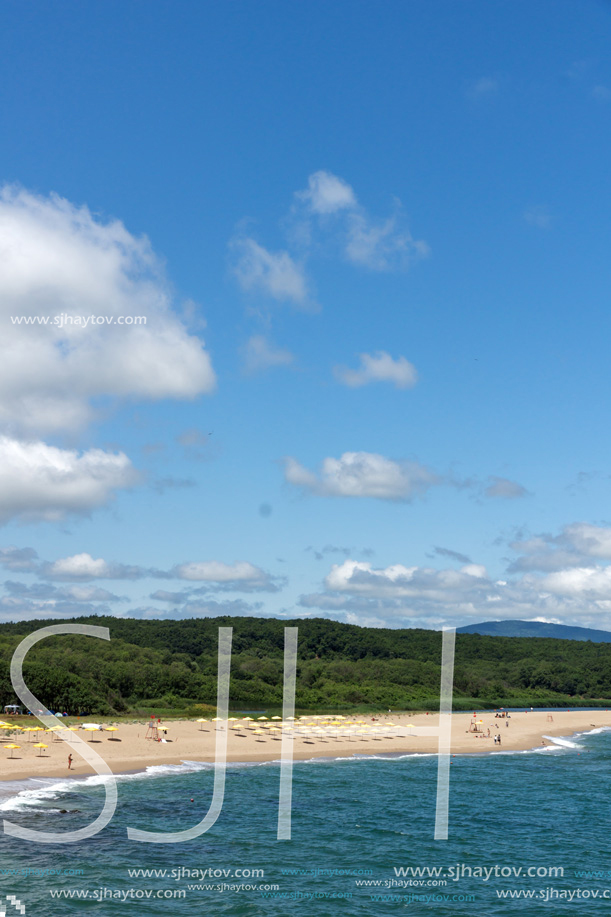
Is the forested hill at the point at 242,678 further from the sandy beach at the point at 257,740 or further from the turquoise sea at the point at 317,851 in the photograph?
the turquoise sea at the point at 317,851

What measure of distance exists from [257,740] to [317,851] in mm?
46717

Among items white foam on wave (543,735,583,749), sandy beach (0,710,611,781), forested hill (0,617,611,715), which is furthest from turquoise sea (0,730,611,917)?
forested hill (0,617,611,715)

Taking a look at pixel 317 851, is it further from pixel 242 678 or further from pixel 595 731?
pixel 242 678

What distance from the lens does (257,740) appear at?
275 ft

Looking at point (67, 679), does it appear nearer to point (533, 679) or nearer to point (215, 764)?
point (215, 764)

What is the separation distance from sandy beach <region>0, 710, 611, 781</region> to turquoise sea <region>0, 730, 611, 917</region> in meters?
6.62

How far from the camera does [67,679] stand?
92.4 meters

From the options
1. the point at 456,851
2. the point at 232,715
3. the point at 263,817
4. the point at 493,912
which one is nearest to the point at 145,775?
the point at 263,817

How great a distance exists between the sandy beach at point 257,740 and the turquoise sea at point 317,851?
21.7ft

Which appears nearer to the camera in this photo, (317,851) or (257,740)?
(317,851)

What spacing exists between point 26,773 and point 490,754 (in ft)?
176

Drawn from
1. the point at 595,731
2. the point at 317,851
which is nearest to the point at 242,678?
the point at 595,731

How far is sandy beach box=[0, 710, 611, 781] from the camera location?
61938mm

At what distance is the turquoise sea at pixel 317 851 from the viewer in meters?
31.3
